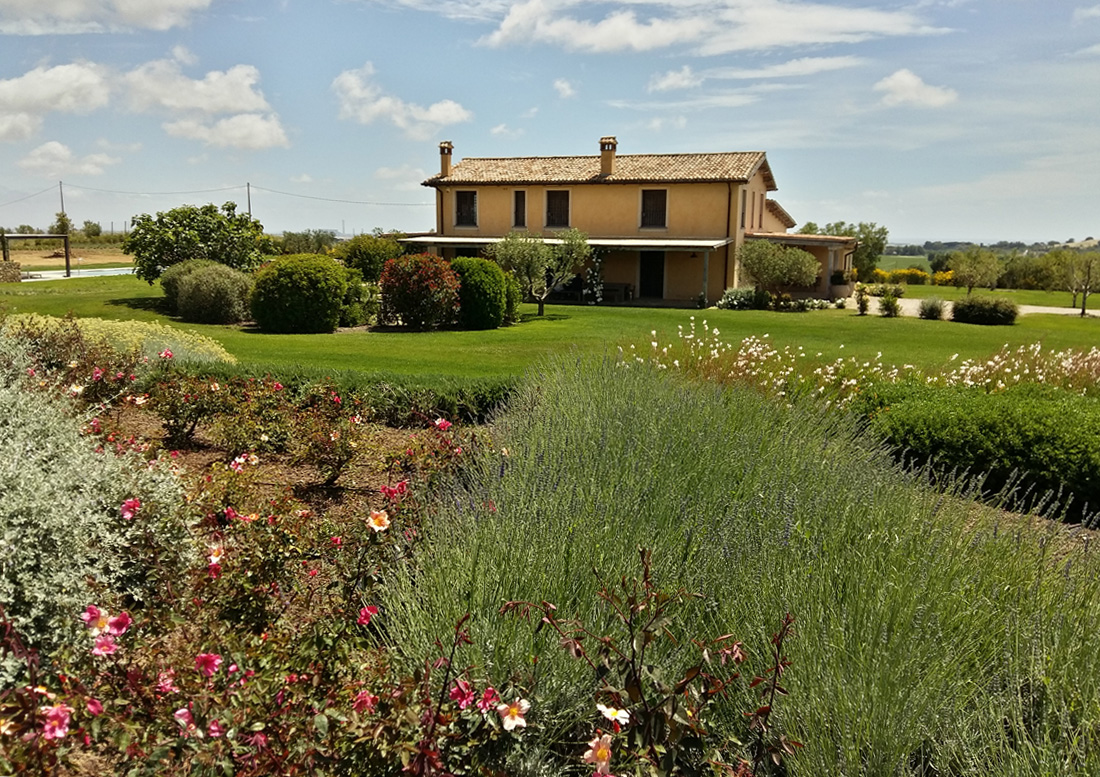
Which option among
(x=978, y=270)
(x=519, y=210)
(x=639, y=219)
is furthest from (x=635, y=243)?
(x=978, y=270)

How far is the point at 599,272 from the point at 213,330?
17.2 metres

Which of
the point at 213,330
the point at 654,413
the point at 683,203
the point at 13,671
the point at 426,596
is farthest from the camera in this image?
the point at 683,203

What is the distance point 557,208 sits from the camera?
33.1m

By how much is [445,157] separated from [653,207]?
29.1 feet

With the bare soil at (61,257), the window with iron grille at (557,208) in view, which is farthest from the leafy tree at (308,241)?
the window with iron grille at (557,208)

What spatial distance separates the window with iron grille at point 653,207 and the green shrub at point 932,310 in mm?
9591

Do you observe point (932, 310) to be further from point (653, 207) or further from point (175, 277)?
point (175, 277)

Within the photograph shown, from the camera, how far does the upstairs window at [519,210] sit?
33188 mm

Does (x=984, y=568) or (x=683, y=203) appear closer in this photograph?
(x=984, y=568)

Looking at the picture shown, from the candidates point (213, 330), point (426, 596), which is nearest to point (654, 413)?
point (426, 596)

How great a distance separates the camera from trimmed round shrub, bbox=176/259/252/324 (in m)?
18.6

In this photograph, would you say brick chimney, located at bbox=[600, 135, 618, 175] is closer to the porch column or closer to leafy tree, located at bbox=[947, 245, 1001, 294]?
the porch column

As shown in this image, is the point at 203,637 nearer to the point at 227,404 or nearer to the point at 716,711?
the point at 716,711

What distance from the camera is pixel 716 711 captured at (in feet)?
9.29
